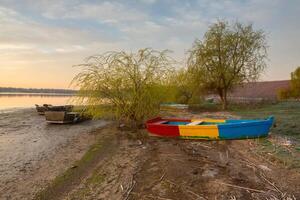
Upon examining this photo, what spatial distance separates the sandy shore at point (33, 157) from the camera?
22.3 feet

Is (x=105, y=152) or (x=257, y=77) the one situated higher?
(x=257, y=77)

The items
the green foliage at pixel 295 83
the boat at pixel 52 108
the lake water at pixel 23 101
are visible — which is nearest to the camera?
the boat at pixel 52 108

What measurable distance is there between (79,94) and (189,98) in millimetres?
16472

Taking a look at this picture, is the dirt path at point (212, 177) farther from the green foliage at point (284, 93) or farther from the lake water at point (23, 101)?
the green foliage at point (284, 93)

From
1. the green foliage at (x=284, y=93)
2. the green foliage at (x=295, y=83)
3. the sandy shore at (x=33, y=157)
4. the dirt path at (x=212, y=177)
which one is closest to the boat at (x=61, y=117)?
the sandy shore at (x=33, y=157)

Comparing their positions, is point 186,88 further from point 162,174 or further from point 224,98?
point 162,174

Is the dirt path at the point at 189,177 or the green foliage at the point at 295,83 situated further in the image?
the green foliage at the point at 295,83

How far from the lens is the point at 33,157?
9547mm

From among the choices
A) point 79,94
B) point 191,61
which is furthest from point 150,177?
point 191,61

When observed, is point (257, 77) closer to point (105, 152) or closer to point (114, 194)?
point (105, 152)

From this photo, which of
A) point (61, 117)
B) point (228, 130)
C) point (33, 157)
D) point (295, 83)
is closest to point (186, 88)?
point (61, 117)

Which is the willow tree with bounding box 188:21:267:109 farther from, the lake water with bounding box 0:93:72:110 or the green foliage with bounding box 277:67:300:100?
the green foliage with bounding box 277:67:300:100

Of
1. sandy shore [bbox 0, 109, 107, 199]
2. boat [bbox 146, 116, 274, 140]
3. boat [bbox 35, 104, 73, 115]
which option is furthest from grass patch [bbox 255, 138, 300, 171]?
boat [bbox 35, 104, 73, 115]

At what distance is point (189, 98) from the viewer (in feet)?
92.7
